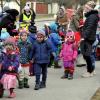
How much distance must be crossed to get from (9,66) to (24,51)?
1.12 metres

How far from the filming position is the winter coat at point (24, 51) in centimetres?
1087

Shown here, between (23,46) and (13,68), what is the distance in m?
1.18

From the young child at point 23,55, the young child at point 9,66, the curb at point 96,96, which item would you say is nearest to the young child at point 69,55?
the young child at point 23,55

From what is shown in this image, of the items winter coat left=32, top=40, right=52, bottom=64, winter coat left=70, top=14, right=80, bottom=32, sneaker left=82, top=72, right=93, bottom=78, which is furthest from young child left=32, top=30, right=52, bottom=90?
winter coat left=70, top=14, right=80, bottom=32

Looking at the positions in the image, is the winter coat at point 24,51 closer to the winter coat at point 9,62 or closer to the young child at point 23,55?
the young child at point 23,55

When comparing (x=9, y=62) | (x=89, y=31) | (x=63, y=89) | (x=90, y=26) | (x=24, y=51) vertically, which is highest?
(x=90, y=26)

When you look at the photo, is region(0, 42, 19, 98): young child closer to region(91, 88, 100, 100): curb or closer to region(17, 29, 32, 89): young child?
region(17, 29, 32, 89): young child

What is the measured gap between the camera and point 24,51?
10.9 metres

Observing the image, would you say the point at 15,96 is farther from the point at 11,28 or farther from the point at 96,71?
the point at 11,28

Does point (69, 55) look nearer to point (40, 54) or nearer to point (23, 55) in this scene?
point (40, 54)

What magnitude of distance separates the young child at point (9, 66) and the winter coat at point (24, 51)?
925 millimetres

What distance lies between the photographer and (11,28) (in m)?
14.8

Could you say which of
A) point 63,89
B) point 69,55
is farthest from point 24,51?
point 69,55

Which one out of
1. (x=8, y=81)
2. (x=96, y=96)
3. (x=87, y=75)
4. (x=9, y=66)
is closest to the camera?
(x=8, y=81)
